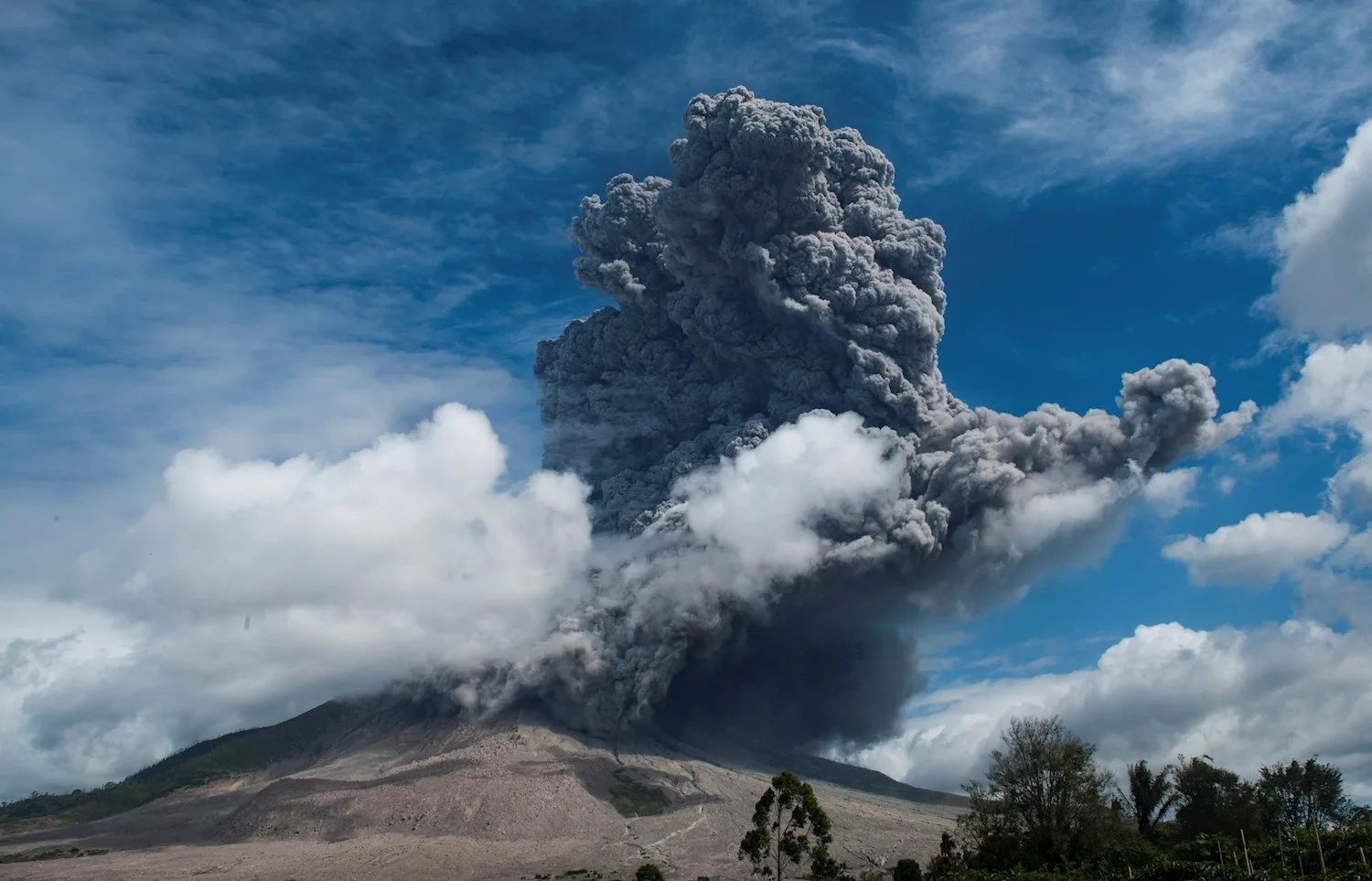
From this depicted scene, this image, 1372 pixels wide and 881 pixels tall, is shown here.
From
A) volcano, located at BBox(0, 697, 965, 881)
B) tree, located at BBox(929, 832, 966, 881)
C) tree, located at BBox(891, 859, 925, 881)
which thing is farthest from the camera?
volcano, located at BBox(0, 697, 965, 881)

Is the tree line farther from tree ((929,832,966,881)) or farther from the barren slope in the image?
the barren slope

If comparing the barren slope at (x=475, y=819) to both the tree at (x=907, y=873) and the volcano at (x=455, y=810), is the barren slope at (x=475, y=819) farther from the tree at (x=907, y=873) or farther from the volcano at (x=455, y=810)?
the tree at (x=907, y=873)

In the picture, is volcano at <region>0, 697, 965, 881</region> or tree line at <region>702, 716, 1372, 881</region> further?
volcano at <region>0, 697, 965, 881</region>

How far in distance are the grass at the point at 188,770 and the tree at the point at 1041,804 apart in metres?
113

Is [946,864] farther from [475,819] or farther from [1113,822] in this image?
[475,819]

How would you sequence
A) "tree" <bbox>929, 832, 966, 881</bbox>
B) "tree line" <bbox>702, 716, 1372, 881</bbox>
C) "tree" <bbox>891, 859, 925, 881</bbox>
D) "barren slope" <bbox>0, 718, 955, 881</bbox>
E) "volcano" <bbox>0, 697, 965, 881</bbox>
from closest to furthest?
"tree line" <bbox>702, 716, 1372, 881</bbox>, "tree" <bbox>929, 832, 966, 881</bbox>, "tree" <bbox>891, 859, 925, 881</bbox>, "barren slope" <bbox>0, 718, 955, 881</bbox>, "volcano" <bbox>0, 697, 965, 881</bbox>

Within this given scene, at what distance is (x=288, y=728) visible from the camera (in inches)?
6324

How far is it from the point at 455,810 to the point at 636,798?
65.9 feet

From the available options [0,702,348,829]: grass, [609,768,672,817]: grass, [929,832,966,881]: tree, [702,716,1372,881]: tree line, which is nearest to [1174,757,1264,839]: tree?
[702,716,1372,881]: tree line

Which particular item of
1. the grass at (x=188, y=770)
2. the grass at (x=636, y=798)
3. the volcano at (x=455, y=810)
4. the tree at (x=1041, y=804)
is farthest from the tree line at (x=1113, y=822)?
the grass at (x=188, y=770)

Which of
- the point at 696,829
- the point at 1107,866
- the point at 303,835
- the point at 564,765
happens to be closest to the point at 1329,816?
the point at 1107,866

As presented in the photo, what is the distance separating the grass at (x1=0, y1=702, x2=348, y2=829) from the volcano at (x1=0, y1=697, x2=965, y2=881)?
516 mm

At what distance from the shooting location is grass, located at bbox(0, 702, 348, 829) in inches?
5743

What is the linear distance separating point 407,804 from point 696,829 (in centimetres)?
2982
